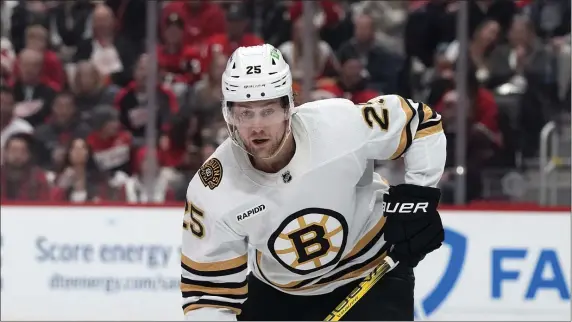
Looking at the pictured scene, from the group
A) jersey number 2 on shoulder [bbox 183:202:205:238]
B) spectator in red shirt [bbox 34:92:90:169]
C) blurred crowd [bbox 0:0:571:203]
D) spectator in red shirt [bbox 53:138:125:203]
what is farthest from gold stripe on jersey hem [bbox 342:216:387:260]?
spectator in red shirt [bbox 34:92:90:169]

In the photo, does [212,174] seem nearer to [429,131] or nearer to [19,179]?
[429,131]

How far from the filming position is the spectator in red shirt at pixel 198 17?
15.2 feet

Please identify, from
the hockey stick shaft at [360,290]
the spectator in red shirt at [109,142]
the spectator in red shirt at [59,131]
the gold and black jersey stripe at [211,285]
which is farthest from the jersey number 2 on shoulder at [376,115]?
the spectator in red shirt at [59,131]

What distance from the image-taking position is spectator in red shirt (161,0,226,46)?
462 cm

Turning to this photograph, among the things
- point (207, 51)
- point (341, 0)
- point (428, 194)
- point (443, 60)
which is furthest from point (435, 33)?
point (428, 194)

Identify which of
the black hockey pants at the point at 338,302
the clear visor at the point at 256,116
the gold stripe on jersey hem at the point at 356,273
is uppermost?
the clear visor at the point at 256,116

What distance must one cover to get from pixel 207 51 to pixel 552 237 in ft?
6.05

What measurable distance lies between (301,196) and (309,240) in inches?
4.9

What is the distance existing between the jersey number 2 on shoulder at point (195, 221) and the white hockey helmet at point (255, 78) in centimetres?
24

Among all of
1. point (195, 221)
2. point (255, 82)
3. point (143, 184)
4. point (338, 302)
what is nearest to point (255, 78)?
point (255, 82)

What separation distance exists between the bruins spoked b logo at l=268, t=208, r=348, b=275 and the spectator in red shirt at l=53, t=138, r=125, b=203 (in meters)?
2.29

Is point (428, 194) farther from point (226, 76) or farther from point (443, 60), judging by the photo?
point (443, 60)

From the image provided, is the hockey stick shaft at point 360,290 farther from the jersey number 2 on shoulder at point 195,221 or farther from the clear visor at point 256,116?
the clear visor at point 256,116

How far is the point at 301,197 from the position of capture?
2338 millimetres
